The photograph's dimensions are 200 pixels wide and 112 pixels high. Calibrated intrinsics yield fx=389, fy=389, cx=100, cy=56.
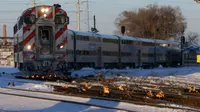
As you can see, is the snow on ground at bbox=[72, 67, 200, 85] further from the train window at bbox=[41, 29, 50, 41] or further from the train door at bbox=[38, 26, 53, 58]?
the train window at bbox=[41, 29, 50, 41]

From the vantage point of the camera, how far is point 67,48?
22.7 meters

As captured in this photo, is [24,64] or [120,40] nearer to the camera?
[24,64]

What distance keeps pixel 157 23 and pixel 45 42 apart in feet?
218

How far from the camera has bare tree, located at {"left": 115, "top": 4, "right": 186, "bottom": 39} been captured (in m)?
84.5

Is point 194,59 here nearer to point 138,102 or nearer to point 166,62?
point 166,62

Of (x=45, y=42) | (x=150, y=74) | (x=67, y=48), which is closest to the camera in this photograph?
(x=45, y=42)

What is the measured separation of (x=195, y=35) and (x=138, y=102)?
103m

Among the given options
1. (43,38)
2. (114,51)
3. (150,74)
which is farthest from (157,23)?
(43,38)

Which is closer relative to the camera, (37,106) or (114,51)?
(37,106)

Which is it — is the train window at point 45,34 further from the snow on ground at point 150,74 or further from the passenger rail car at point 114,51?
the passenger rail car at point 114,51

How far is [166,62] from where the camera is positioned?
4750cm

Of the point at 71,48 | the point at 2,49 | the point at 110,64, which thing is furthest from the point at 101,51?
the point at 2,49

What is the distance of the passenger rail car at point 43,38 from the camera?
20391 millimetres

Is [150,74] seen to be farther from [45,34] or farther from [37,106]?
[37,106]
